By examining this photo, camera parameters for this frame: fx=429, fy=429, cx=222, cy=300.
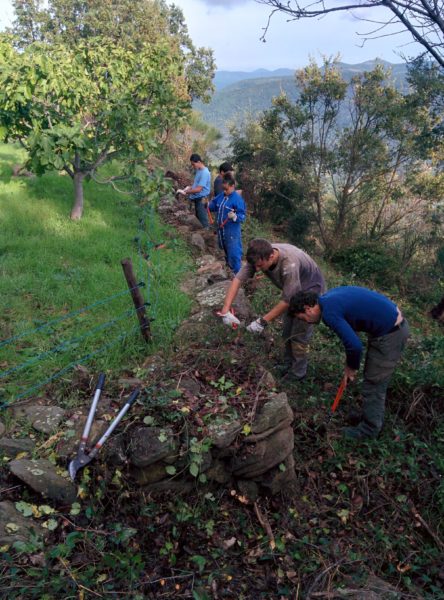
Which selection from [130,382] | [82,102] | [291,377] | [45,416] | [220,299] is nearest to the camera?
[45,416]

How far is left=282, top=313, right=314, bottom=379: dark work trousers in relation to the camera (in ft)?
13.5

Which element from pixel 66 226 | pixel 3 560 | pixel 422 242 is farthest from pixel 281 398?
pixel 422 242

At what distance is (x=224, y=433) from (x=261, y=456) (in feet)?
1.06

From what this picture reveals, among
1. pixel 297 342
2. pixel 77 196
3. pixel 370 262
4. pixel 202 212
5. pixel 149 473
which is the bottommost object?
pixel 370 262

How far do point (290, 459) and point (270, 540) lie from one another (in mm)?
611

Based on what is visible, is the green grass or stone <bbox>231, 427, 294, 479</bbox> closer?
stone <bbox>231, 427, 294, 479</bbox>

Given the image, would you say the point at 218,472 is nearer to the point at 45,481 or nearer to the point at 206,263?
the point at 45,481

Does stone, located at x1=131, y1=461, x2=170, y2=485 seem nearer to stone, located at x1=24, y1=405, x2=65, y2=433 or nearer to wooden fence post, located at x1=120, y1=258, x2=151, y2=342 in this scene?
stone, located at x1=24, y1=405, x2=65, y2=433

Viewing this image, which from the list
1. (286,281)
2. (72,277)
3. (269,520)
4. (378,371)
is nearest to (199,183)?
(72,277)

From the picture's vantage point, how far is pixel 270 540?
275cm

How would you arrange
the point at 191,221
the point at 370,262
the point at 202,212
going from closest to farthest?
1. the point at 202,212
2. the point at 191,221
3. the point at 370,262

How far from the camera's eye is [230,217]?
18.9 feet

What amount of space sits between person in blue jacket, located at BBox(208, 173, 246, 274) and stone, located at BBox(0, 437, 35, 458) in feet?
12.5

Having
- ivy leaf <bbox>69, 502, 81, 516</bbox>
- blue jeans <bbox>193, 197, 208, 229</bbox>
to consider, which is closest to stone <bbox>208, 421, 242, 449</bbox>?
ivy leaf <bbox>69, 502, 81, 516</bbox>
